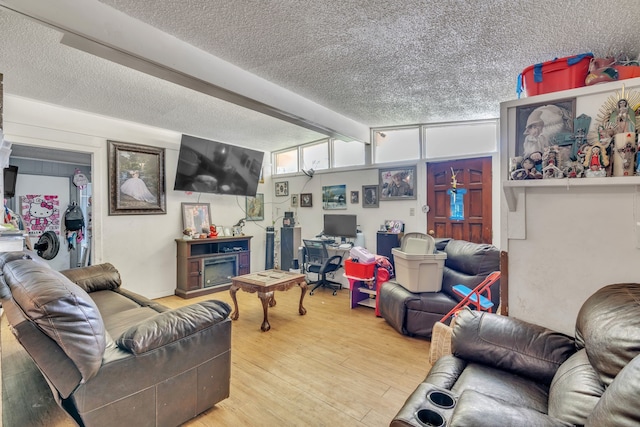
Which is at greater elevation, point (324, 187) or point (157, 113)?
point (157, 113)

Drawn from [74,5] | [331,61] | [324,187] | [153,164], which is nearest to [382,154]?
[324,187]

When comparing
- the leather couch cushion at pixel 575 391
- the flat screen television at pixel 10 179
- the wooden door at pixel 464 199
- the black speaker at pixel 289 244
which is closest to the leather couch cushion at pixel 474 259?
the wooden door at pixel 464 199

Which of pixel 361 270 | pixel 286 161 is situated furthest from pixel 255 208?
pixel 361 270

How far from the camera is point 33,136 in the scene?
336 cm

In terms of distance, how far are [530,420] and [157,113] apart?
438 centimetres

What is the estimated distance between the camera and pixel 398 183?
449cm

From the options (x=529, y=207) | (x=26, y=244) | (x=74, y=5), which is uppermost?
(x=74, y=5)

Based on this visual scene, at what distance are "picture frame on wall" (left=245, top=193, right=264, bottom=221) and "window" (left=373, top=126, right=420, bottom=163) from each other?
254 centimetres

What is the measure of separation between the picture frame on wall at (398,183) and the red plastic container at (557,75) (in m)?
2.51

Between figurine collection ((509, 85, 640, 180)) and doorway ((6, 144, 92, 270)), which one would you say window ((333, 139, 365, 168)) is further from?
doorway ((6, 144, 92, 270))

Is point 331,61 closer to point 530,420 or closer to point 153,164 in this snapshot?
point 530,420

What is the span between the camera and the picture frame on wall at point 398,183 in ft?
14.3

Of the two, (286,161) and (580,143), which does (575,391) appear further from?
(286,161)

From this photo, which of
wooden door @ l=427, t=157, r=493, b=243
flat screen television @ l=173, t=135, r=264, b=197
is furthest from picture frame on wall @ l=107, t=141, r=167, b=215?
wooden door @ l=427, t=157, r=493, b=243
